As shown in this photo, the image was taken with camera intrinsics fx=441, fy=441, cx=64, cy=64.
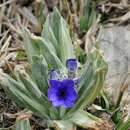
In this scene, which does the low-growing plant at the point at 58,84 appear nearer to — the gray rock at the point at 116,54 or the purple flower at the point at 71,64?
the purple flower at the point at 71,64

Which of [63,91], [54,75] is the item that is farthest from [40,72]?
[63,91]

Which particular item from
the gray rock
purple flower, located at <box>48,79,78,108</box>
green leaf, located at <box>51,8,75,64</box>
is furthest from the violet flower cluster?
the gray rock

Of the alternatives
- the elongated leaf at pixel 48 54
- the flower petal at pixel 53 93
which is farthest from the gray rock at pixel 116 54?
the flower petal at pixel 53 93

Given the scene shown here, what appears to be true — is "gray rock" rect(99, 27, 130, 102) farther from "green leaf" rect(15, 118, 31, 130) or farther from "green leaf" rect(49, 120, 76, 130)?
"green leaf" rect(15, 118, 31, 130)

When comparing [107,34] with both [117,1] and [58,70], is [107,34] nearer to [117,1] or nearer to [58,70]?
[117,1]

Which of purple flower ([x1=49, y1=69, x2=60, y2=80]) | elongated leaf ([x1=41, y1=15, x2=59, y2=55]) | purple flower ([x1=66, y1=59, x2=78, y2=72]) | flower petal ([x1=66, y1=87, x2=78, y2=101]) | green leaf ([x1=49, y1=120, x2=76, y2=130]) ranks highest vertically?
elongated leaf ([x1=41, y1=15, x2=59, y2=55])

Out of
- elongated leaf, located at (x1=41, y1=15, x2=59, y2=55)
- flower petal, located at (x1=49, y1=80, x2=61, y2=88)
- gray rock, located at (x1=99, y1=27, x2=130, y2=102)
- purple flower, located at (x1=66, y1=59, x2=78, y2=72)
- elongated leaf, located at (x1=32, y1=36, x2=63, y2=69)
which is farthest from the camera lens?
gray rock, located at (x1=99, y1=27, x2=130, y2=102)

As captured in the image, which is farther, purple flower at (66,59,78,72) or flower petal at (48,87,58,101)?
purple flower at (66,59,78,72)

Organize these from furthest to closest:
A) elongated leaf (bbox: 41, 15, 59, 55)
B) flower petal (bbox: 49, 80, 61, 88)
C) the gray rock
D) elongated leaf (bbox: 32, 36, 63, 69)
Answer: the gray rock
elongated leaf (bbox: 41, 15, 59, 55)
elongated leaf (bbox: 32, 36, 63, 69)
flower petal (bbox: 49, 80, 61, 88)
